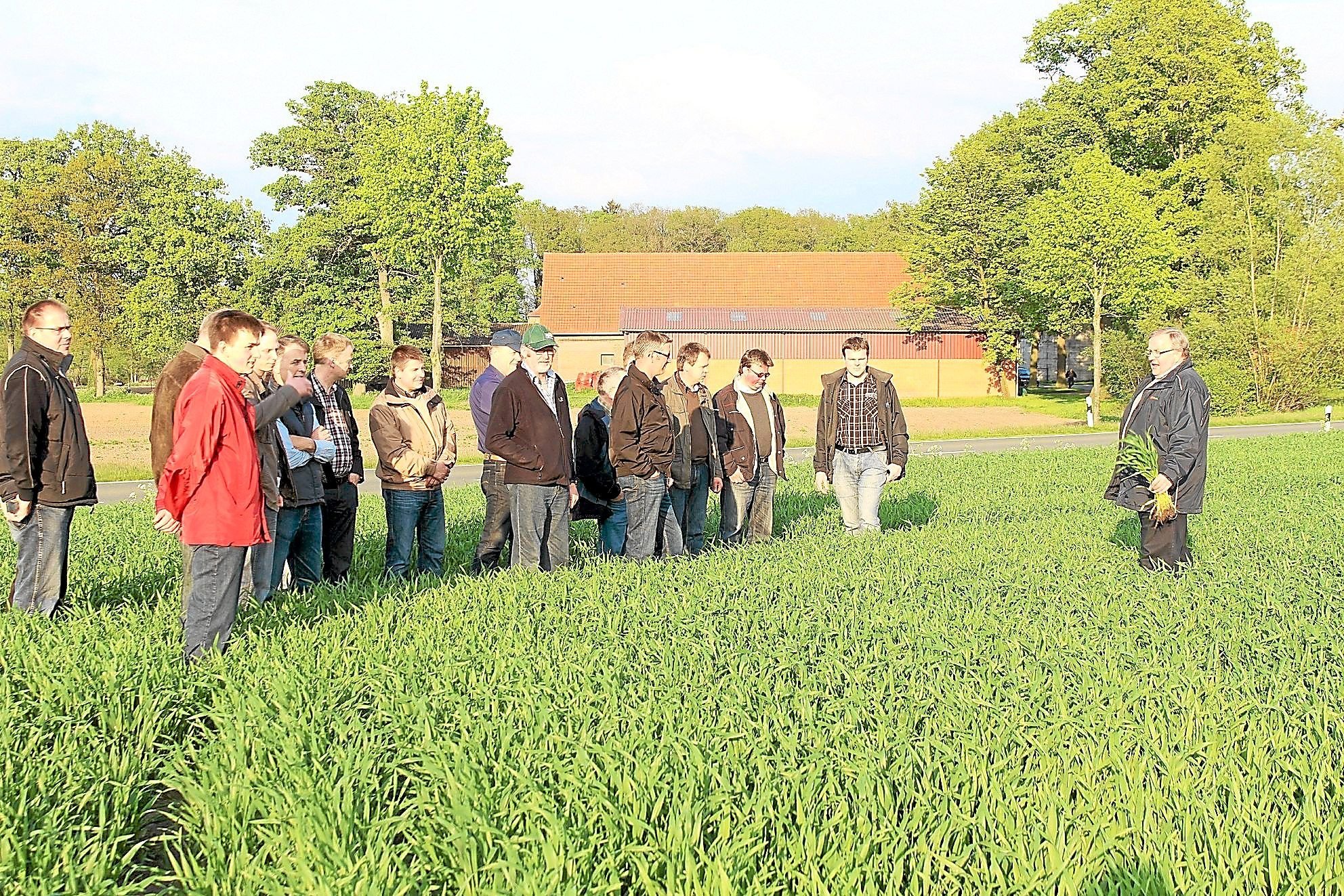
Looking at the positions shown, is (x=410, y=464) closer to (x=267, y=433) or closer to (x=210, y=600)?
(x=267, y=433)

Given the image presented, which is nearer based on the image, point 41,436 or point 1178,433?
point 41,436

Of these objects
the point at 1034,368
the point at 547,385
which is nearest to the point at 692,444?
the point at 547,385

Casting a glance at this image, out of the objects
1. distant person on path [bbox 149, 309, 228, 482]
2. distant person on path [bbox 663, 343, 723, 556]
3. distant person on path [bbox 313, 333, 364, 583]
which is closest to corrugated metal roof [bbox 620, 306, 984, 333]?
distant person on path [bbox 663, 343, 723, 556]

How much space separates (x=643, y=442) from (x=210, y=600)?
3.61 metres

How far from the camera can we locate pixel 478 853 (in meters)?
3.17

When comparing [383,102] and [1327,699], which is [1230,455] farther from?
[383,102]

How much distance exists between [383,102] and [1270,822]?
4846cm

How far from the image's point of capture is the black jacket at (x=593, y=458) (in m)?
8.95

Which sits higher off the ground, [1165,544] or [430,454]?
[430,454]

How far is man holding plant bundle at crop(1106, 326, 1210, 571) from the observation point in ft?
24.1

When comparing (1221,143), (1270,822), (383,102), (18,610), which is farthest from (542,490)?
(383,102)

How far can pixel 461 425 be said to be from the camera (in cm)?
3325

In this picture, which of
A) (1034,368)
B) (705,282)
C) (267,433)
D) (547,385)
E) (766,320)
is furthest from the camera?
(1034,368)

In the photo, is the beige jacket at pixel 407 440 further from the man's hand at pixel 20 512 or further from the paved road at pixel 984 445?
the paved road at pixel 984 445
